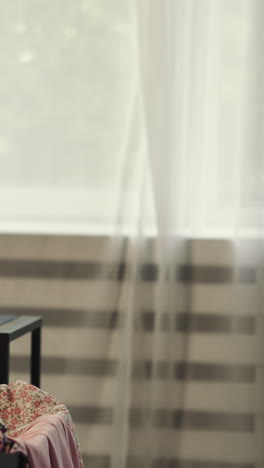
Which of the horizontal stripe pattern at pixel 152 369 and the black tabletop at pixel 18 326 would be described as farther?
the horizontal stripe pattern at pixel 152 369

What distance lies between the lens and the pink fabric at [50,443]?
127cm

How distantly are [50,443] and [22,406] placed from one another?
0.82 feet

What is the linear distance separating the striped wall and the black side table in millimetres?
471

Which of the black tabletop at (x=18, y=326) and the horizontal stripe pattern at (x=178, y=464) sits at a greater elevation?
the black tabletop at (x=18, y=326)

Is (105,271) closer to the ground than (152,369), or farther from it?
farther from it

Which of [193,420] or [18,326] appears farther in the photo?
[193,420]

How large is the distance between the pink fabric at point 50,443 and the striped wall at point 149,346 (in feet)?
3.45

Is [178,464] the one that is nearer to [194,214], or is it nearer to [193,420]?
[193,420]

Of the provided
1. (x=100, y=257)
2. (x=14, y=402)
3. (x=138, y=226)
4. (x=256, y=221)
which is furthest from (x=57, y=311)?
(x=14, y=402)

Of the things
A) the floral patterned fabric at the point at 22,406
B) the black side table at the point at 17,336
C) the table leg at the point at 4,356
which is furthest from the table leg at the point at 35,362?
the floral patterned fabric at the point at 22,406

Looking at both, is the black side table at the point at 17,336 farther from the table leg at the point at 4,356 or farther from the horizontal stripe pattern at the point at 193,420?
the horizontal stripe pattern at the point at 193,420

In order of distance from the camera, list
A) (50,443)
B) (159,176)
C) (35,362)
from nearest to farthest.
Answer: (50,443) < (35,362) < (159,176)

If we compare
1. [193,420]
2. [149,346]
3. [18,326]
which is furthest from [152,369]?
[18,326]

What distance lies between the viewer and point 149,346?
255 centimetres
